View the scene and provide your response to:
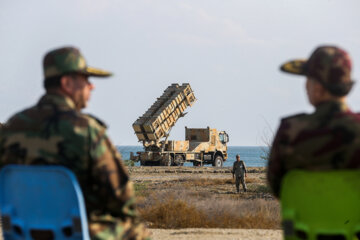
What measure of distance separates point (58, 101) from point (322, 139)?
114cm

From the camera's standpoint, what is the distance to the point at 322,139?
281 cm

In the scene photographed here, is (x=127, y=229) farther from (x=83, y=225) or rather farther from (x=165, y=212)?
(x=165, y=212)

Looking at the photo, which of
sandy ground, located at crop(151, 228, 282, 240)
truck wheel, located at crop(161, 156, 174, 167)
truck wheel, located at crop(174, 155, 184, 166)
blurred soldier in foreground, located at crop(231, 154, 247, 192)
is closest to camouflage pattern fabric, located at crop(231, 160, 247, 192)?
blurred soldier in foreground, located at crop(231, 154, 247, 192)

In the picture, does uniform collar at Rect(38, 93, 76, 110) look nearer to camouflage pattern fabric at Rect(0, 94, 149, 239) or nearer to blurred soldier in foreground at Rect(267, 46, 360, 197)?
camouflage pattern fabric at Rect(0, 94, 149, 239)

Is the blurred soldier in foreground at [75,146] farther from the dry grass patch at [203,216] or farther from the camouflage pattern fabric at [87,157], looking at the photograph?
the dry grass patch at [203,216]

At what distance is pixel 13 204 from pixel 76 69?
641 millimetres

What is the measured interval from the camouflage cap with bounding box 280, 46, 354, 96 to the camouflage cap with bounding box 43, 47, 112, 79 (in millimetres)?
980

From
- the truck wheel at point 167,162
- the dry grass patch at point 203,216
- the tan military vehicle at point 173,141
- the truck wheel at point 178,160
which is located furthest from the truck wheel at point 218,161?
the dry grass patch at point 203,216

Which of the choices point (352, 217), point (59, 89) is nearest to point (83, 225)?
point (59, 89)

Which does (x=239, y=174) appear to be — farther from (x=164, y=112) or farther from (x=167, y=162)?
(x=167, y=162)

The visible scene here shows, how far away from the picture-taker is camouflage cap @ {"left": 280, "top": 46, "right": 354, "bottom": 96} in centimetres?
285

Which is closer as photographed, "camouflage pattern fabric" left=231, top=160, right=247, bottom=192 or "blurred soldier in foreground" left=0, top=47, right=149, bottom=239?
"blurred soldier in foreground" left=0, top=47, right=149, bottom=239

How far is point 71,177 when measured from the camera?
9.06ft

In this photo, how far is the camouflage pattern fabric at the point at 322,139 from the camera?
2799 millimetres
